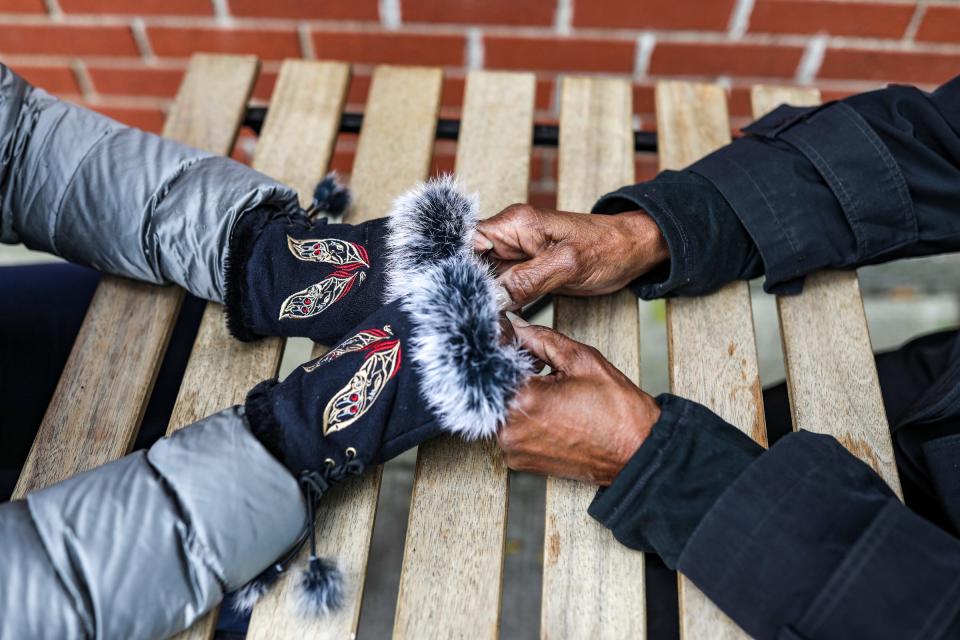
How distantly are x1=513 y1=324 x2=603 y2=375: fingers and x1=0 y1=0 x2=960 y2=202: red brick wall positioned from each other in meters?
0.81

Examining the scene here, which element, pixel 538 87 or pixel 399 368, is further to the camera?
pixel 538 87

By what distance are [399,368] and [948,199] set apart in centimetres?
69

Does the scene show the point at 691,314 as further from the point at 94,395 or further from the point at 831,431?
the point at 94,395

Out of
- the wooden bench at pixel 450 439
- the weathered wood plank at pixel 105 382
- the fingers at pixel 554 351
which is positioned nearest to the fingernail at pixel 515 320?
the fingers at pixel 554 351

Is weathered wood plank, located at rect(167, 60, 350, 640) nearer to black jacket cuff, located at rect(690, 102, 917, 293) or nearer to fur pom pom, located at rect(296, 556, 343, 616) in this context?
fur pom pom, located at rect(296, 556, 343, 616)

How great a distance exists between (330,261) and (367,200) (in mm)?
215

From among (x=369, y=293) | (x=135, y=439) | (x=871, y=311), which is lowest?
(x=871, y=311)

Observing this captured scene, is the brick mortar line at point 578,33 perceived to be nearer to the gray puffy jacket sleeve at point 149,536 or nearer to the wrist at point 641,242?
the wrist at point 641,242

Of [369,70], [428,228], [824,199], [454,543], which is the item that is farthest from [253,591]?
[369,70]

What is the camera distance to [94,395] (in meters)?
0.84

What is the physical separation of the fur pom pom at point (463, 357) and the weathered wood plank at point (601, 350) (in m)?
0.14

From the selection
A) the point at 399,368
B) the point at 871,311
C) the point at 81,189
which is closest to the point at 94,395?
the point at 81,189

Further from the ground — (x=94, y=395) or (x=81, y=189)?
(x=81, y=189)

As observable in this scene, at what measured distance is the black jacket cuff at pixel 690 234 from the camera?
2.82 ft
